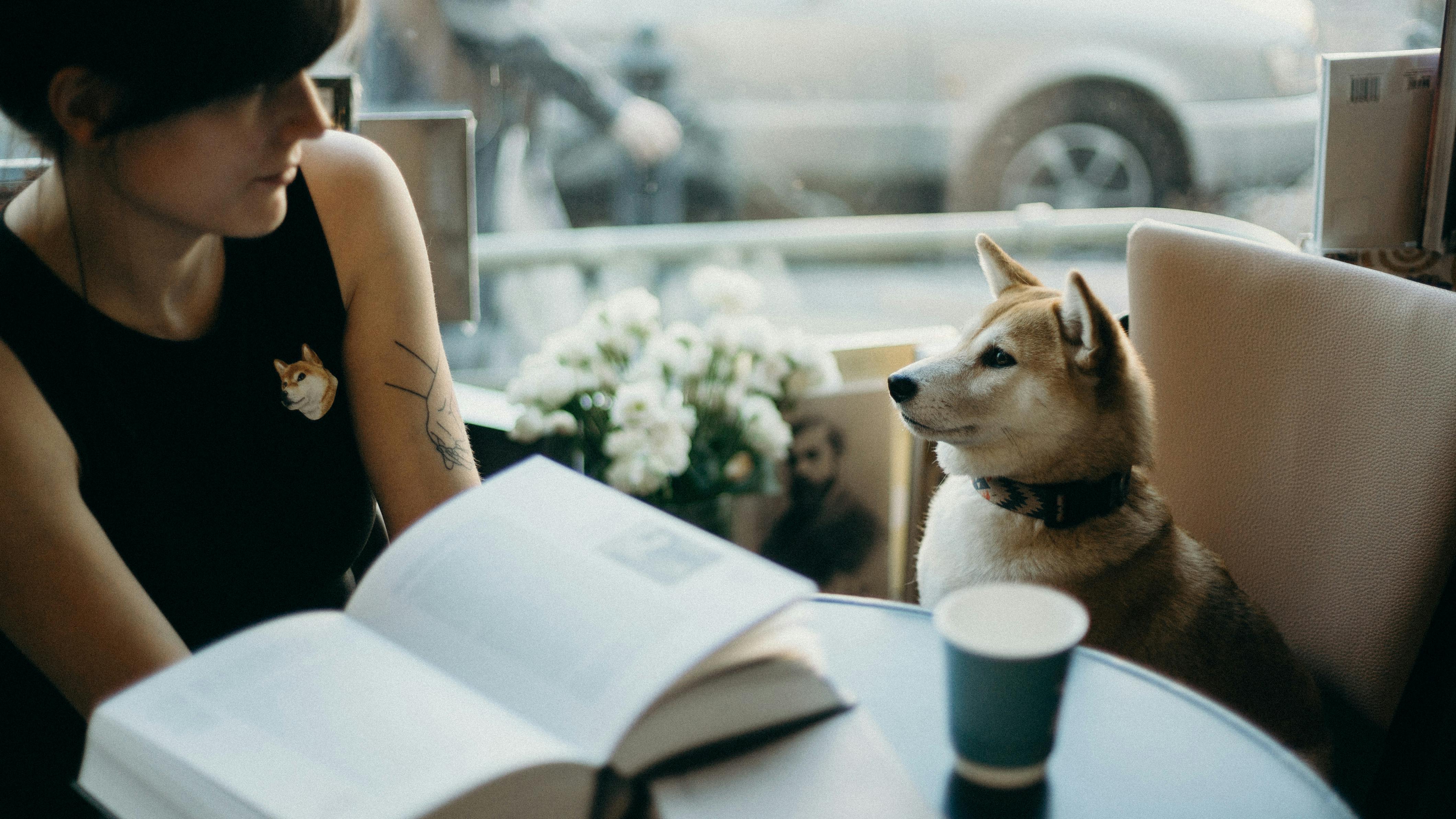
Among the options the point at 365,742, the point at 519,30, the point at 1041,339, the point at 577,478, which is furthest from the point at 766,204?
the point at 365,742

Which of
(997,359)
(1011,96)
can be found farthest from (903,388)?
(1011,96)

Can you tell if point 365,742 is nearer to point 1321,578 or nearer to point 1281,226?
point 1321,578

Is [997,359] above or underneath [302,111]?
underneath

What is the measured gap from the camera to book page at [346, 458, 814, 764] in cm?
57

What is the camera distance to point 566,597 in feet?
2.05

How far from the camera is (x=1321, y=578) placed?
41.9 inches

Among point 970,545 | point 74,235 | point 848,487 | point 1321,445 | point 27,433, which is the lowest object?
point 848,487

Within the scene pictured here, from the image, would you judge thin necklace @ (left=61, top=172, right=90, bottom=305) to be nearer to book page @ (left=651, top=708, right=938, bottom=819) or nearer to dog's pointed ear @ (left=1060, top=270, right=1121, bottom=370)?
book page @ (left=651, top=708, right=938, bottom=819)

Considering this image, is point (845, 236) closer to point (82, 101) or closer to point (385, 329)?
point (385, 329)

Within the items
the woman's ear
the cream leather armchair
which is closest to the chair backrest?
the cream leather armchair

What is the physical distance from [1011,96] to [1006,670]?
189 centimetres

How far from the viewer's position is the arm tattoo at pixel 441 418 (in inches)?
39.9

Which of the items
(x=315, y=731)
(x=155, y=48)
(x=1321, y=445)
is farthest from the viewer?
(x=1321, y=445)

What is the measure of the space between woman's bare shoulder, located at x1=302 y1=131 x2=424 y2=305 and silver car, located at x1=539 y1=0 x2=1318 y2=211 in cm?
120
